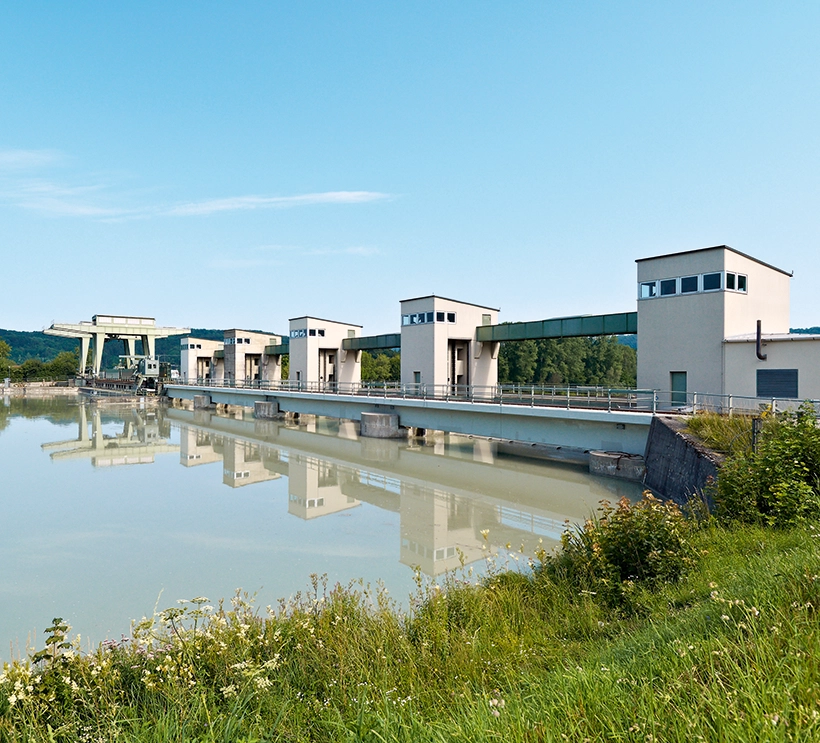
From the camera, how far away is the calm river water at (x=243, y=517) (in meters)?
9.43

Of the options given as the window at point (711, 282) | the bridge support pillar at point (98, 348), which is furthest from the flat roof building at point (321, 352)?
the bridge support pillar at point (98, 348)

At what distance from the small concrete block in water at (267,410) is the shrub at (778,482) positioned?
120 feet

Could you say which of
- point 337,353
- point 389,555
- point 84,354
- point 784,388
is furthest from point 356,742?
point 84,354

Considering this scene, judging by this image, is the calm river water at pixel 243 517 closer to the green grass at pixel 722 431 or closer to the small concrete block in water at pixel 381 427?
the small concrete block in water at pixel 381 427

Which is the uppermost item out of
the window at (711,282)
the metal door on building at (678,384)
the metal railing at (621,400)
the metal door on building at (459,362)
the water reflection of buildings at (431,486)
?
the window at (711,282)

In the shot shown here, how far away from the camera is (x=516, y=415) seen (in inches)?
938

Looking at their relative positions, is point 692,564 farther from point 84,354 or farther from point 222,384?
point 84,354

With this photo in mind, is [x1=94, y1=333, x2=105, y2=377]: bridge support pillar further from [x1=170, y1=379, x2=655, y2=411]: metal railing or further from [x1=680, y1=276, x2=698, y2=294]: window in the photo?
[x1=680, y1=276, x2=698, y2=294]: window

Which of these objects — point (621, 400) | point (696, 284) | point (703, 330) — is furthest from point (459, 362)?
point (703, 330)

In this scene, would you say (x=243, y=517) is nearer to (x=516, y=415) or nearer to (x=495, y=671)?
(x=495, y=671)

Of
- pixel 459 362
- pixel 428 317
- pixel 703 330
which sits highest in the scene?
pixel 428 317

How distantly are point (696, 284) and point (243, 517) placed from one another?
17.4 meters

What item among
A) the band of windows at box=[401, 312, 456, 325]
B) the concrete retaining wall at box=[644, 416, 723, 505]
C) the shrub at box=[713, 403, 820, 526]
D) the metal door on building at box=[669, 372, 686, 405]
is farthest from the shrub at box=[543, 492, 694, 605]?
the band of windows at box=[401, 312, 456, 325]

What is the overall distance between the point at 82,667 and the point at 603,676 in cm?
429
